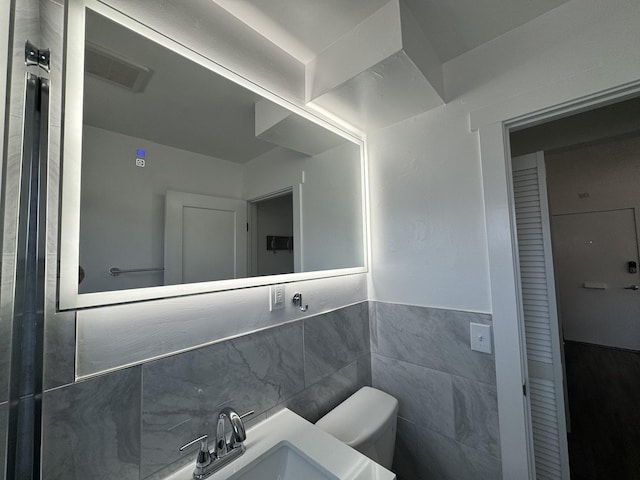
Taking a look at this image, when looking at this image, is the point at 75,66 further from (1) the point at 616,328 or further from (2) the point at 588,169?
(1) the point at 616,328

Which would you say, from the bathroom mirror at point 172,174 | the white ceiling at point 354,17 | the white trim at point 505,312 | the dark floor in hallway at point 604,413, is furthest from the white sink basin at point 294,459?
the dark floor in hallway at point 604,413

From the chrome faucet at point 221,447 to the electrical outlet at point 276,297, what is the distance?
14.2 inches

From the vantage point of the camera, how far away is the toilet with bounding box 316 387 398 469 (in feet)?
3.21

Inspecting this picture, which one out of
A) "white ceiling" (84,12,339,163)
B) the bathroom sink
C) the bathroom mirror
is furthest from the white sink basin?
"white ceiling" (84,12,339,163)

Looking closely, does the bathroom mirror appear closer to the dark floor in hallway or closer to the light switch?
the light switch

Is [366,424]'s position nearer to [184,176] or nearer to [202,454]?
[202,454]

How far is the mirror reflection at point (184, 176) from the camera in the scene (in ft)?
2.27

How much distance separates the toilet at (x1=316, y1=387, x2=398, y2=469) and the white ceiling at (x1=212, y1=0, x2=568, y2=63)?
1614 millimetres

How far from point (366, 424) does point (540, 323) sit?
1.15 metres

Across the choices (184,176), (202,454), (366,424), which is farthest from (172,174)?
(366,424)

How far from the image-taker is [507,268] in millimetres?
1034

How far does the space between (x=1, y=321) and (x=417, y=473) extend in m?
1.70

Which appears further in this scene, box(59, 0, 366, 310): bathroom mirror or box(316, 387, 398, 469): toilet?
box(316, 387, 398, 469): toilet

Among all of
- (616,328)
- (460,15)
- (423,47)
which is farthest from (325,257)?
(616,328)
